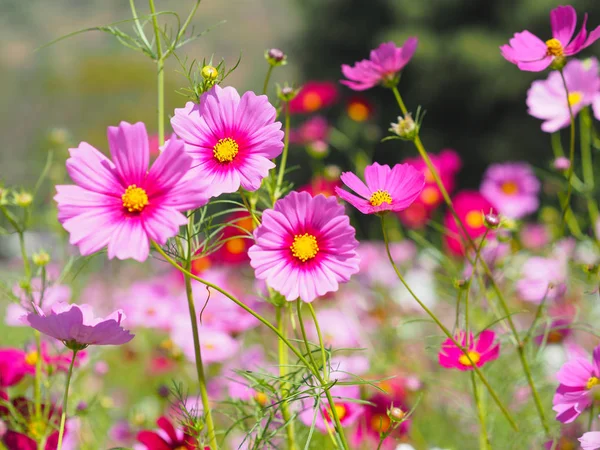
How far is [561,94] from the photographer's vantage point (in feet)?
2.35

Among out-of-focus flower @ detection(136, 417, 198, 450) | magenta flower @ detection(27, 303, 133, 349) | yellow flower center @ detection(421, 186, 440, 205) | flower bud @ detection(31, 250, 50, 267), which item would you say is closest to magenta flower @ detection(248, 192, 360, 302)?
magenta flower @ detection(27, 303, 133, 349)

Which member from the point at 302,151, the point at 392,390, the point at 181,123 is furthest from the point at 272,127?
the point at 302,151

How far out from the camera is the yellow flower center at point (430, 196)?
1.41 metres

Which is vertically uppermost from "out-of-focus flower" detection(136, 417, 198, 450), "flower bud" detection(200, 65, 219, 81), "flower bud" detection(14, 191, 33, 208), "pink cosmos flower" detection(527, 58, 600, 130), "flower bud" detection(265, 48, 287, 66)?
"pink cosmos flower" detection(527, 58, 600, 130)

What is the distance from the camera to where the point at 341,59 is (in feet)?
15.6

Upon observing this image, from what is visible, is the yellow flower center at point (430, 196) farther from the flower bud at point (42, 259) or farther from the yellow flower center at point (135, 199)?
the yellow flower center at point (135, 199)

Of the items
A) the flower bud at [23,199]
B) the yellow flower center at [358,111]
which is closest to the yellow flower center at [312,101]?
the yellow flower center at [358,111]

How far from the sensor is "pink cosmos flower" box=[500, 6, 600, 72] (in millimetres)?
523

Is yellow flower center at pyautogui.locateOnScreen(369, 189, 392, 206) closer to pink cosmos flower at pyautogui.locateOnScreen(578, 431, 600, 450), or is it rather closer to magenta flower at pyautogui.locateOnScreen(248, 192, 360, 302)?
magenta flower at pyautogui.locateOnScreen(248, 192, 360, 302)

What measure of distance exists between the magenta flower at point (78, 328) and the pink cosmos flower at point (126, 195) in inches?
2.6

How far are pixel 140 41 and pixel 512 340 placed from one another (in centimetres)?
43

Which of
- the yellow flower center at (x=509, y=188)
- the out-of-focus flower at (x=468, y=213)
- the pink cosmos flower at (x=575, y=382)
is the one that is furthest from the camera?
the yellow flower center at (x=509, y=188)

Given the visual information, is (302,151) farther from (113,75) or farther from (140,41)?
(113,75)

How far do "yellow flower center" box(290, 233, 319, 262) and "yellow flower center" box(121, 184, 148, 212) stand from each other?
10 cm
